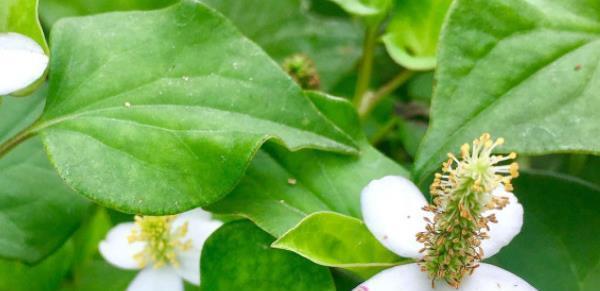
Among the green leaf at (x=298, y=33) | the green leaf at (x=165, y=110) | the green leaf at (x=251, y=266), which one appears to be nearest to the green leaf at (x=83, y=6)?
the green leaf at (x=298, y=33)

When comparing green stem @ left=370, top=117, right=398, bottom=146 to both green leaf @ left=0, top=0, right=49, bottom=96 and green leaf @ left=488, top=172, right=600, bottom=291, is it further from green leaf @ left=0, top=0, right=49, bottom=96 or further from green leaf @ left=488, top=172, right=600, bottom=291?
green leaf @ left=0, top=0, right=49, bottom=96

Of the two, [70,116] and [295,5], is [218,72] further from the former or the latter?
[295,5]

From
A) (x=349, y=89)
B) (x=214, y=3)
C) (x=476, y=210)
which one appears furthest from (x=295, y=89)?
(x=349, y=89)

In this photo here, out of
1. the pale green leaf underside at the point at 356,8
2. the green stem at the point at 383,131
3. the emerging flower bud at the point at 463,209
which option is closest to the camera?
the emerging flower bud at the point at 463,209

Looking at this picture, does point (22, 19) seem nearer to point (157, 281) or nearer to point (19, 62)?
point (19, 62)

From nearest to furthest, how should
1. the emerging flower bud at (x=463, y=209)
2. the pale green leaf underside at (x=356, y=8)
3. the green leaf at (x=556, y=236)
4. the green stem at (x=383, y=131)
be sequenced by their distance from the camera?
the emerging flower bud at (x=463, y=209) → the green leaf at (x=556, y=236) → the pale green leaf underside at (x=356, y=8) → the green stem at (x=383, y=131)

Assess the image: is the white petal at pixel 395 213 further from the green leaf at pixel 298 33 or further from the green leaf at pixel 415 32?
the green leaf at pixel 298 33

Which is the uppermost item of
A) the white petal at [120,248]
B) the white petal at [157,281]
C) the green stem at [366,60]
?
the green stem at [366,60]
